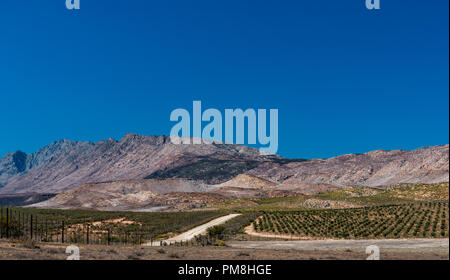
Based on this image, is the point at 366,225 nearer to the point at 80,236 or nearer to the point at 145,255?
the point at 80,236

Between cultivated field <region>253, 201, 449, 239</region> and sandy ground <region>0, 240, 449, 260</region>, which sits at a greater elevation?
sandy ground <region>0, 240, 449, 260</region>

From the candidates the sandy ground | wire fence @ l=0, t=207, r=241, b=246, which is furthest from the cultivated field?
the sandy ground

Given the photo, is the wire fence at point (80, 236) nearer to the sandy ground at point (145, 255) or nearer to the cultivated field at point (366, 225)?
the sandy ground at point (145, 255)

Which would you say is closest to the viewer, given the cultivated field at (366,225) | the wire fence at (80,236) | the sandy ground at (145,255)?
the sandy ground at (145,255)

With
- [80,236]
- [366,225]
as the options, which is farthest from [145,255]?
[366,225]

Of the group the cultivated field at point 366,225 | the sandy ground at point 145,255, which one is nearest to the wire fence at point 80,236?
the sandy ground at point 145,255

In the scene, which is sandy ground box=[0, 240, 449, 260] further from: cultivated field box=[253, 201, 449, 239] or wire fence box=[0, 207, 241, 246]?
cultivated field box=[253, 201, 449, 239]

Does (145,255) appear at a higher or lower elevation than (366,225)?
higher
